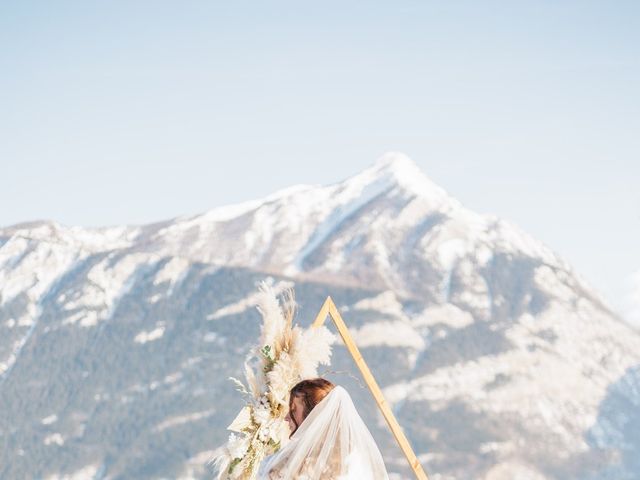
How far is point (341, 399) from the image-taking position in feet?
34.8

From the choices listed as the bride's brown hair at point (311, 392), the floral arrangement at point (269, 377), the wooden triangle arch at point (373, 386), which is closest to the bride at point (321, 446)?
the bride's brown hair at point (311, 392)

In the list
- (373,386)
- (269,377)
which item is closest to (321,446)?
(373,386)

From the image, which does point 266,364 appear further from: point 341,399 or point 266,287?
point 341,399

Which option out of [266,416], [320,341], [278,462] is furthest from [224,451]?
[278,462]

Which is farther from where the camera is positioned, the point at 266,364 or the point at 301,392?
the point at 266,364

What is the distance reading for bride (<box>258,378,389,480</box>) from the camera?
1007cm

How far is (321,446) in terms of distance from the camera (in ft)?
33.9

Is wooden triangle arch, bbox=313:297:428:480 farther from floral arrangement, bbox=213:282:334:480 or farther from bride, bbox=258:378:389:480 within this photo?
bride, bbox=258:378:389:480

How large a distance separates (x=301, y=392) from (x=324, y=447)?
1.95ft

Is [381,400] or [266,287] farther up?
[266,287]

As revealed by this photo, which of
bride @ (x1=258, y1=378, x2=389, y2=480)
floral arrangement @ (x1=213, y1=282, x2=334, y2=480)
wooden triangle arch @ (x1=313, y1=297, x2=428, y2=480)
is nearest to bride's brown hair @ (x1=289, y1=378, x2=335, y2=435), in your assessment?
bride @ (x1=258, y1=378, x2=389, y2=480)

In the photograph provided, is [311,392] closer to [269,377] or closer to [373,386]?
[373,386]

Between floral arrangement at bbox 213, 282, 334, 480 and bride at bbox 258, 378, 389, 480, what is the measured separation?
208cm

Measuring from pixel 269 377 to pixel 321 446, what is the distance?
2.87 meters
